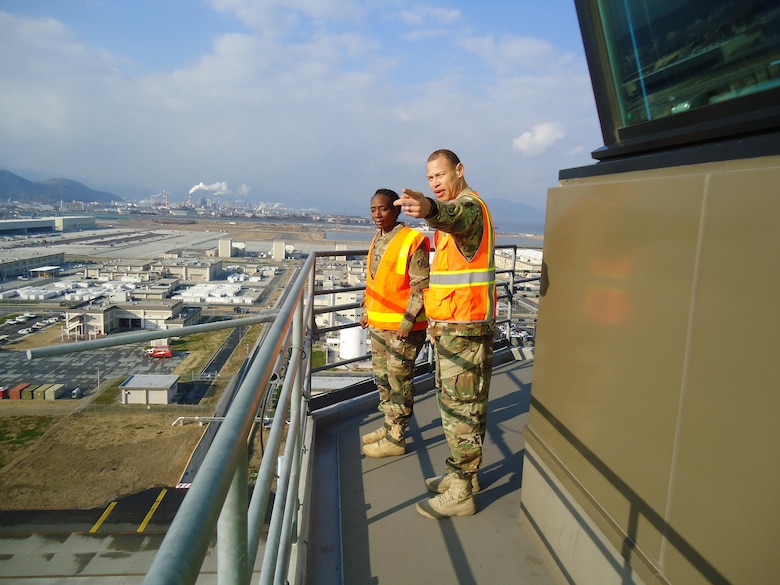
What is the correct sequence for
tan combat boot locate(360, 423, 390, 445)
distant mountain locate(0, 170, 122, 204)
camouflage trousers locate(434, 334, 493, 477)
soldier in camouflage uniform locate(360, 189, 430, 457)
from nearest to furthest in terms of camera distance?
camouflage trousers locate(434, 334, 493, 477) < soldier in camouflage uniform locate(360, 189, 430, 457) < tan combat boot locate(360, 423, 390, 445) < distant mountain locate(0, 170, 122, 204)

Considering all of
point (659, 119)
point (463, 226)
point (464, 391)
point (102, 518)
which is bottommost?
point (102, 518)

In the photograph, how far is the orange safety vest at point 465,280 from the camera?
2078mm

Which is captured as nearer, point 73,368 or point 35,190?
point 73,368

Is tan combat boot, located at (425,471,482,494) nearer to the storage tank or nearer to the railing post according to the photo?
the railing post

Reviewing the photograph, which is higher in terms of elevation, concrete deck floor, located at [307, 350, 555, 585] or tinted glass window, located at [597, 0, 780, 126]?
tinted glass window, located at [597, 0, 780, 126]

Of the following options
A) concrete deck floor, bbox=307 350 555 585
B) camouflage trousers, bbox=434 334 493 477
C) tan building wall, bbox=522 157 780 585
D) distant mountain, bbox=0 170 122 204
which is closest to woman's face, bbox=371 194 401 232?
camouflage trousers, bbox=434 334 493 477

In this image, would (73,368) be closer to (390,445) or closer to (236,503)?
(390,445)

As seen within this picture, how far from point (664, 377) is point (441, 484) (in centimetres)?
142

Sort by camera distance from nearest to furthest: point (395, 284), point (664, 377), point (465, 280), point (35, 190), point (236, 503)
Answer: point (236, 503) < point (664, 377) < point (465, 280) < point (395, 284) < point (35, 190)

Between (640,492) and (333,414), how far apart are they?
2218 mm

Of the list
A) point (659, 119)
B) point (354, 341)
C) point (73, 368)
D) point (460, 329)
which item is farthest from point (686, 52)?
point (354, 341)

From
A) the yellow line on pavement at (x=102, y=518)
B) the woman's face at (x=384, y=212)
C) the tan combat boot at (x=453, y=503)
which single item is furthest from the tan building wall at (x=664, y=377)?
the yellow line on pavement at (x=102, y=518)

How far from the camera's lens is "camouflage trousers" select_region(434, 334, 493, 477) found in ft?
7.27

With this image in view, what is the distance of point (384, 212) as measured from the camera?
288cm
